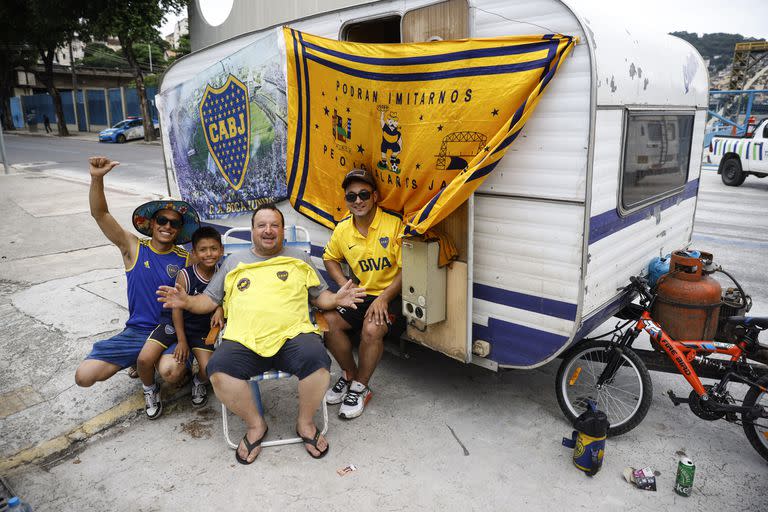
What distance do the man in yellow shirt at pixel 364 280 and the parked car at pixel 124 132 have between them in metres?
27.4

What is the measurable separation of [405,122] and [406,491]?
209 cm

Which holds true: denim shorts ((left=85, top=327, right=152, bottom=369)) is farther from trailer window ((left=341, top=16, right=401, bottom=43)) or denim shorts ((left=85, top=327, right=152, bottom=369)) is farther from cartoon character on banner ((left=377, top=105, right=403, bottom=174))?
trailer window ((left=341, top=16, right=401, bottom=43))

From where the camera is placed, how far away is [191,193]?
5.36 metres

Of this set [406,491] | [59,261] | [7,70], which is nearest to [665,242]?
[406,491]

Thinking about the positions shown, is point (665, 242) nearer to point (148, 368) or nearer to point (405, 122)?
point (405, 122)

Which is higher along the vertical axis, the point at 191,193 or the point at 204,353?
the point at 191,193

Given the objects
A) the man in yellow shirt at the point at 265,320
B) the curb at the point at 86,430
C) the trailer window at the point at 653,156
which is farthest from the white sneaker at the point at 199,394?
the trailer window at the point at 653,156

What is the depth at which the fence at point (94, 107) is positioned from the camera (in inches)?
1439

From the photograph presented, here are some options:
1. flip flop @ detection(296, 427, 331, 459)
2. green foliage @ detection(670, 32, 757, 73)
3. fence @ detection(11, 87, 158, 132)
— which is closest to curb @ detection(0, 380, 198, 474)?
flip flop @ detection(296, 427, 331, 459)

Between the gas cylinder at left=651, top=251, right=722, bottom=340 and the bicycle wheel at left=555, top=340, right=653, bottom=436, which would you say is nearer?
the bicycle wheel at left=555, top=340, right=653, bottom=436

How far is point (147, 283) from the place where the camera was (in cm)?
361

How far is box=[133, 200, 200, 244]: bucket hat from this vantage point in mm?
3705

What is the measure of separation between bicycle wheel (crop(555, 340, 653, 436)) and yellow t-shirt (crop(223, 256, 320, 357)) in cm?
157

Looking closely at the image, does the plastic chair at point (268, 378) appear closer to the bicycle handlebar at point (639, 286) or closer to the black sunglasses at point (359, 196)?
the black sunglasses at point (359, 196)
